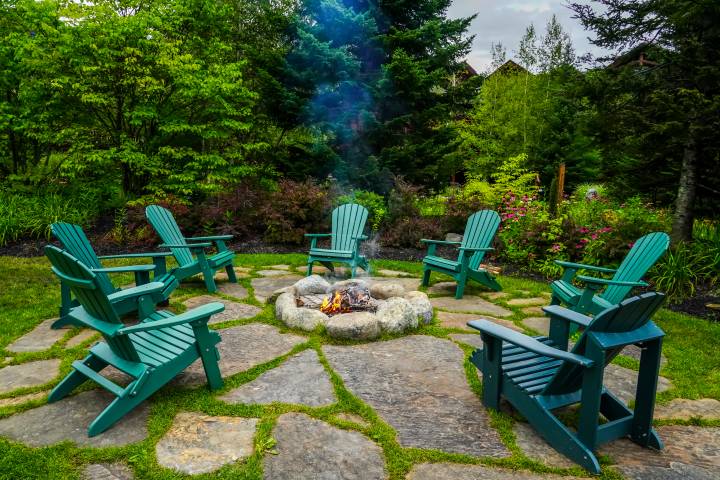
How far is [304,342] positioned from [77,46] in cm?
689

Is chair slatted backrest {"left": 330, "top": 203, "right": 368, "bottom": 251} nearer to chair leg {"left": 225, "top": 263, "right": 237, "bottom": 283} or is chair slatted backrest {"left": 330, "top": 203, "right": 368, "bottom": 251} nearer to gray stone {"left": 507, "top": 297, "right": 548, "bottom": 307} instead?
chair leg {"left": 225, "top": 263, "right": 237, "bottom": 283}

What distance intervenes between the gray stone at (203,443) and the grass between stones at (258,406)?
0.13 feet

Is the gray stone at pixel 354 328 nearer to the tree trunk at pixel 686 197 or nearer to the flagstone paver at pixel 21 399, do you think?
the flagstone paver at pixel 21 399

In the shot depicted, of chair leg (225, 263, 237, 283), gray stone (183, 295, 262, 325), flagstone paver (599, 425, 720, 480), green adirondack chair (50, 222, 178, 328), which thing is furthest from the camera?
chair leg (225, 263, 237, 283)

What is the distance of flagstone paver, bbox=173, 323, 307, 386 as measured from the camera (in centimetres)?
266

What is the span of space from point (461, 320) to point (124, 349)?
8.61ft

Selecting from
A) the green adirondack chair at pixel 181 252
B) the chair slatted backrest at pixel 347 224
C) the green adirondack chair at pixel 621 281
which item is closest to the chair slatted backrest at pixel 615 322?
the green adirondack chair at pixel 621 281

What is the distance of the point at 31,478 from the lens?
5.58 ft

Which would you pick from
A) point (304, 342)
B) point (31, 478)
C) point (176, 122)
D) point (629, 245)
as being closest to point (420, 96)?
point (176, 122)

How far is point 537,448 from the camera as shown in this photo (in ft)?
6.49

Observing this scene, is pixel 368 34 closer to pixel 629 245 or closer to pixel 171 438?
pixel 629 245

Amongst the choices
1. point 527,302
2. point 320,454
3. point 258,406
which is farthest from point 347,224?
point 320,454

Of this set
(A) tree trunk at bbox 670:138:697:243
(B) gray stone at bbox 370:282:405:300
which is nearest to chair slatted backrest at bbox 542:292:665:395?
(B) gray stone at bbox 370:282:405:300

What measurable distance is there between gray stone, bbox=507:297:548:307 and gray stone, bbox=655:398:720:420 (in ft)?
6.29
